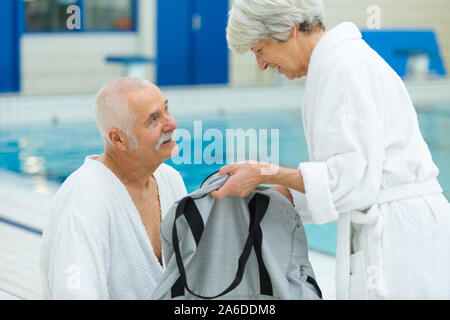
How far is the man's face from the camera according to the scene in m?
2.17

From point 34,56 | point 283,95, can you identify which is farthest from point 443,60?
point 34,56

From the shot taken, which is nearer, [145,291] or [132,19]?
[145,291]

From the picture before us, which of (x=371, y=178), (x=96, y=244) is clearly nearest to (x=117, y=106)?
(x=96, y=244)

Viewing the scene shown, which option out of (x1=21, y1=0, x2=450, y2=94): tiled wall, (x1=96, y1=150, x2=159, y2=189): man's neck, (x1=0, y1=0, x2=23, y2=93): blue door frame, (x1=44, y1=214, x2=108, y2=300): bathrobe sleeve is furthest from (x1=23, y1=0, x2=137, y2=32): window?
(x1=44, y1=214, x2=108, y2=300): bathrobe sleeve

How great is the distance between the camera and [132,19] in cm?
1340

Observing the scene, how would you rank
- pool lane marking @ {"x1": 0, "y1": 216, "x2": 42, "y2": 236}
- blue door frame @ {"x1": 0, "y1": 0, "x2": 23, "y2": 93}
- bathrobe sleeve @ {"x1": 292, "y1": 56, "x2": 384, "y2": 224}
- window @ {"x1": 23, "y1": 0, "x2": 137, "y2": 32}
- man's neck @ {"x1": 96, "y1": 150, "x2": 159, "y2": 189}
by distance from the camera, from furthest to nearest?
window @ {"x1": 23, "y1": 0, "x2": 137, "y2": 32}, blue door frame @ {"x1": 0, "y1": 0, "x2": 23, "y2": 93}, pool lane marking @ {"x1": 0, "y1": 216, "x2": 42, "y2": 236}, man's neck @ {"x1": 96, "y1": 150, "x2": 159, "y2": 189}, bathrobe sleeve @ {"x1": 292, "y1": 56, "x2": 384, "y2": 224}

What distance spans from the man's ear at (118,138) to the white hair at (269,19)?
0.46m

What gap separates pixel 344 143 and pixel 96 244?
74 cm

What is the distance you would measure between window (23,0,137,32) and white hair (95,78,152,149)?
33.5ft

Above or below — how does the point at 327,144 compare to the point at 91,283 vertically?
above

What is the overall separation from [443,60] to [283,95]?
4.62 metres

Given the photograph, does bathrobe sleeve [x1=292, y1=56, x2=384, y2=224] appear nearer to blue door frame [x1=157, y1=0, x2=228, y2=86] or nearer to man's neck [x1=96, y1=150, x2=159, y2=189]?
man's neck [x1=96, y1=150, x2=159, y2=189]

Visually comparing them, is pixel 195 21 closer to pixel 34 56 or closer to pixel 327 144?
pixel 34 56

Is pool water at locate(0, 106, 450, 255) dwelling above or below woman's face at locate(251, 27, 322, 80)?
below
